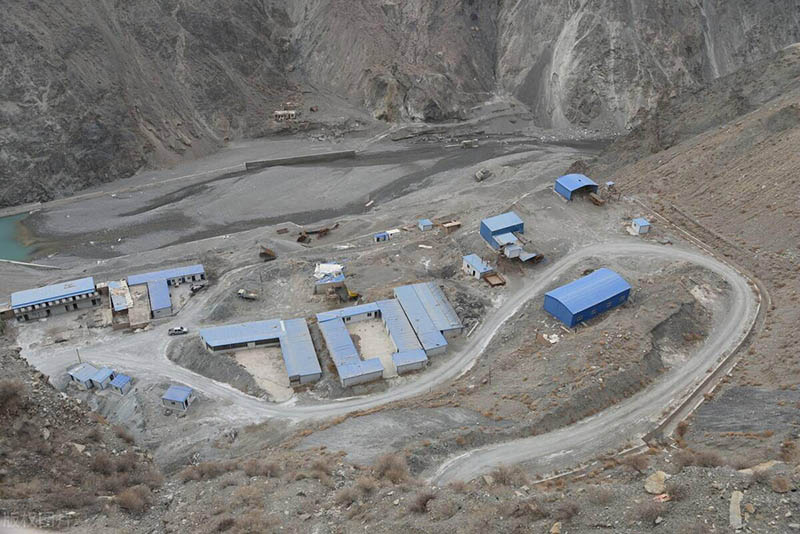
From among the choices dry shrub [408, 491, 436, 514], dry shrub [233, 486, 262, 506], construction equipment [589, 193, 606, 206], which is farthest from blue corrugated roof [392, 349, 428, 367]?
construction equipment [589, 193, 606, 206]

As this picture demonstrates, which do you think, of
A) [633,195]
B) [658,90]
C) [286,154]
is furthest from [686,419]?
[658,90]

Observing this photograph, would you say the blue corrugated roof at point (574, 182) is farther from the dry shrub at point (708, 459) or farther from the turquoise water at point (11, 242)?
the turquoise water at point (11, 242)

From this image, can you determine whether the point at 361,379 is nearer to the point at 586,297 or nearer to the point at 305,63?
the point at 586,297

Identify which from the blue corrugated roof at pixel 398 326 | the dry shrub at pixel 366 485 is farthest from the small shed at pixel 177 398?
the dry shrub at pixel 366 485

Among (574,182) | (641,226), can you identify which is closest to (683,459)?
(641,226)

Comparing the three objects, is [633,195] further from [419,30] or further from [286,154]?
[419,30]

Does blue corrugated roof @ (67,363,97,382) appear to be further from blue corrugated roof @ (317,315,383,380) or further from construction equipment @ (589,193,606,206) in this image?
construction equipment @ (589,193,606,206)
